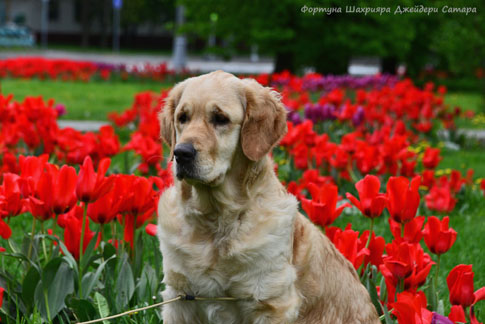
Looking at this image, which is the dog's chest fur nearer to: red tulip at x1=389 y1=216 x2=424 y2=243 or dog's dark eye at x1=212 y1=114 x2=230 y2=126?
dog's dark eye at x1=212 y1=114 x2=230 y2=126

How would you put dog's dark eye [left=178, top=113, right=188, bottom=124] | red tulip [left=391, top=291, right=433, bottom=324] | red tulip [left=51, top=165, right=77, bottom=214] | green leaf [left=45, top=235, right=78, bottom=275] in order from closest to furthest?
red tulip [left=391, top=291, right=433, bottom=324] < dog's dark eye [left=178, top=113, right=188, bottom=124] < red tulip [left=51, top=165, right=77, bottom=214] < green leaf [left=45, top=235, right=78, bottom=275]

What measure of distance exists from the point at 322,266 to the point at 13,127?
347 centimetres

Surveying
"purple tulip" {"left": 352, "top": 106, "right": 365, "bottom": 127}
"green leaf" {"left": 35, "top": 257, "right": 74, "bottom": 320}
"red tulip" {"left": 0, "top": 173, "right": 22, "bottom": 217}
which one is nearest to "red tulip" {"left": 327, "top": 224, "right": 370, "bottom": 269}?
"green leaf" {"left": 35, "top": 257, "right": 74, "bottom": 320}

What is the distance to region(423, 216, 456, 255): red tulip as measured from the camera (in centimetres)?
326

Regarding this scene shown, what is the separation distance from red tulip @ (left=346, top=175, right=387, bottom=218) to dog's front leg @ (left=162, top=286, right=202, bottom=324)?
94 centimetres

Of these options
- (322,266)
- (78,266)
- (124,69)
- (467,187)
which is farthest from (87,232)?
(124,69)

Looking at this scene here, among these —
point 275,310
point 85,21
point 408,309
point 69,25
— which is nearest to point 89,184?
point 275,310

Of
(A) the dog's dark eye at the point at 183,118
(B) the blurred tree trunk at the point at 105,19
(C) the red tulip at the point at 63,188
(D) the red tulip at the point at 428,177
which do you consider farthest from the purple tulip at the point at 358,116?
(B) the blurred tree trunk at the point at 105,19

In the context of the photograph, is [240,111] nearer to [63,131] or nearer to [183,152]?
[183,152]

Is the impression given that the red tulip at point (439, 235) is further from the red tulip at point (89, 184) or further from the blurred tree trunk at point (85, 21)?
the blurred tree trunk at point (85, 21)

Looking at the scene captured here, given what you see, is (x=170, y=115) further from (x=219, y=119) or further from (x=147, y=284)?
(x=147, y=284)

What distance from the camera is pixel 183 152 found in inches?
113

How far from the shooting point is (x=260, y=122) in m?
3.16

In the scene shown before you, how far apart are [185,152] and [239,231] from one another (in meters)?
0.41
